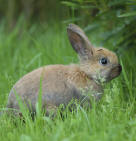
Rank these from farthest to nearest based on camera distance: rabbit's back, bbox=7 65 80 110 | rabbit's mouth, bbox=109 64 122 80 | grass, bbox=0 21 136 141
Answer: rabbit's mouth, bbox=109 64 122 80 → rabbit's back, bbox=7 65 80 110 → grass, bbox=0 21 136 141

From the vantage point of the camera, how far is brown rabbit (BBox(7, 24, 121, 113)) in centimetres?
405

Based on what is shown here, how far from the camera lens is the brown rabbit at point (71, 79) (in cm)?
405

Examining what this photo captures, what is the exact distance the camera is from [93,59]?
4.64m

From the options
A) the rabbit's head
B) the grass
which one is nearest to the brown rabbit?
the rabbit's head

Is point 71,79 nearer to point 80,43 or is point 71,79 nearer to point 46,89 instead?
point 46,89

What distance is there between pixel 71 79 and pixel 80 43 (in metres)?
0.63

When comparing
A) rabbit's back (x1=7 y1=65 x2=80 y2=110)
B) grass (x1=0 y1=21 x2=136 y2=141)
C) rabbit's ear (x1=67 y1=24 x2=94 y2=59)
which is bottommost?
grass (x1=0 y1=21 x2=136 y2=141)

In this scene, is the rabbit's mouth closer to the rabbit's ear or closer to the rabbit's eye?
the rabbit's eye

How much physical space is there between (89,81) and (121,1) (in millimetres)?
1245

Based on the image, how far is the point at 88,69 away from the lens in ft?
15.0

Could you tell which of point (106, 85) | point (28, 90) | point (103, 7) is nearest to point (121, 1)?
point (103, 7)

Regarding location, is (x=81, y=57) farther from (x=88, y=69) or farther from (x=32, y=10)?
(x=32, y=10)

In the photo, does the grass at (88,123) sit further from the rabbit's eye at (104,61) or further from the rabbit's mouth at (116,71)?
the rabbit's eye at (104,61)

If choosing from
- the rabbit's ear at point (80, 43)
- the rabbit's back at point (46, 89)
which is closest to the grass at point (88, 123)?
the rabbit's back at point (46, 89)
